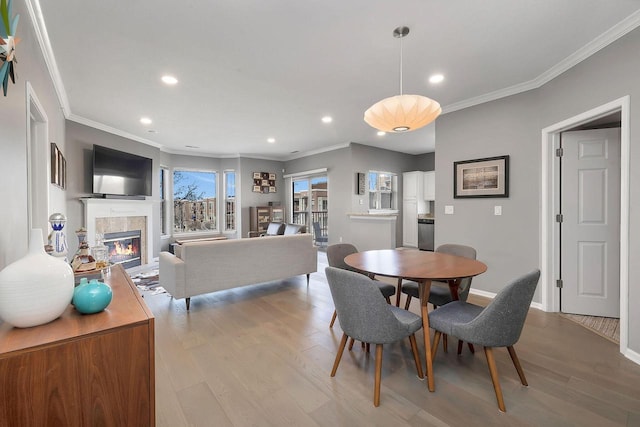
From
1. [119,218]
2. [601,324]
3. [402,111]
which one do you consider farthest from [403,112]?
[119,218]

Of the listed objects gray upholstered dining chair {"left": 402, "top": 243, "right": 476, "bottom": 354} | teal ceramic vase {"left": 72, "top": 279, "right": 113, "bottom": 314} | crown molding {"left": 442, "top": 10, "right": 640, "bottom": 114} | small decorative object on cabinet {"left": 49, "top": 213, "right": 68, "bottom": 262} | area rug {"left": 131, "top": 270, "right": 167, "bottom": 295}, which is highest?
crown molding {"left": 442, "top": 10, "right": 640, "bottom": 114}

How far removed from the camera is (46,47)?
95.7 inches

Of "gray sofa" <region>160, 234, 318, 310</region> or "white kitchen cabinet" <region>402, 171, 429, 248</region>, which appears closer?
"gray sofa" <region>160, 234, 318, 310</region>

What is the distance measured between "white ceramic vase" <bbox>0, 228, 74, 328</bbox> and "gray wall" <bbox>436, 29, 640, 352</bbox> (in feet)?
11.5

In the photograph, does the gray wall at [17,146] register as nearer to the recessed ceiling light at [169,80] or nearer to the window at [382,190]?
the recessed ceiling light at [169,80]

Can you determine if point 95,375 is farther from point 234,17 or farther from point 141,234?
point 141,234

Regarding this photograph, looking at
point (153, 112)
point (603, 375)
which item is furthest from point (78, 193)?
point (603, 375)

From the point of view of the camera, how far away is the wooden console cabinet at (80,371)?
87cm

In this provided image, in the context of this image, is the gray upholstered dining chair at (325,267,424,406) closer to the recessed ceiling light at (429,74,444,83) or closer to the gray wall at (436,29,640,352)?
the gray wall at (436,29,640,352)

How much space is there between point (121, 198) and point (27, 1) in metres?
4.06

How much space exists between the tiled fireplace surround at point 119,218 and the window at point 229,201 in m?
2.08

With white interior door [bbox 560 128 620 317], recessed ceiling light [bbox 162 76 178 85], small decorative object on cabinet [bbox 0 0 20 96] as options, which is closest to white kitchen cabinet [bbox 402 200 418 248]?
white interior door [bbox 560 128 620 317]

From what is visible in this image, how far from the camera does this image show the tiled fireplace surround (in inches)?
182

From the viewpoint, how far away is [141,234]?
5.62m
